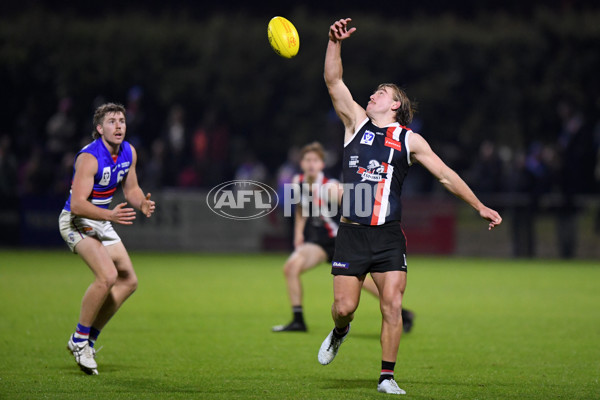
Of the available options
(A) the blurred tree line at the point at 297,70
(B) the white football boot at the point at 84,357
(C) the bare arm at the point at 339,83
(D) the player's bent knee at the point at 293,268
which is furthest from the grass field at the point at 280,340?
(A) the blurred tree line at the point at 297,70

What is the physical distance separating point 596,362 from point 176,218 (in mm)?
13177

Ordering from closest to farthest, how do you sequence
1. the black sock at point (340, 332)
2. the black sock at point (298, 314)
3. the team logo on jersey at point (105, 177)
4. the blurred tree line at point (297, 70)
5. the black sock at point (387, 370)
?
1. the black sock at point (387, 370)
2. the black sock at point (340, 332)
3. the team logo on jersey at point (105, 177)
4. the black sock at point (298, 314)
5. the blurred tree line at point (297, 70)

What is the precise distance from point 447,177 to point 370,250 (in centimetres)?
80

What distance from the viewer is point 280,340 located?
936cm

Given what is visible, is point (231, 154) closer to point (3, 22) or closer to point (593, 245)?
point (3, 22)

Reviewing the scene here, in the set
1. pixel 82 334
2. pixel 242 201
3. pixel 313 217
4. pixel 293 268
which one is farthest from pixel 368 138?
pixel 242 201

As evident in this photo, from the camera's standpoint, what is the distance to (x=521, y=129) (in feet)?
84.1

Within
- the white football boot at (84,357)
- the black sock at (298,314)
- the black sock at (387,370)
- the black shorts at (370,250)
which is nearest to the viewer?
the black sock at (387,370)

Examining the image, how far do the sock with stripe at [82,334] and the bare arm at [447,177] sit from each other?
3.03 metres

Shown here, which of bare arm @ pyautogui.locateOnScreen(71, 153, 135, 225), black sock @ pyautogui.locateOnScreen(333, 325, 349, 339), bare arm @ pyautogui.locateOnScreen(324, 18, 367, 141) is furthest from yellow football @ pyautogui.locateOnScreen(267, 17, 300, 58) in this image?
black sock @ pyautogui.locateOnScreen(333, 325, 349, 339)

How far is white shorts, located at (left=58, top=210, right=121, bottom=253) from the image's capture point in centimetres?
770

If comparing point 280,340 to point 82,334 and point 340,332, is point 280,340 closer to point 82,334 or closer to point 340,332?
point 340,332

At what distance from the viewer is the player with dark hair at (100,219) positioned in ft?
24.2

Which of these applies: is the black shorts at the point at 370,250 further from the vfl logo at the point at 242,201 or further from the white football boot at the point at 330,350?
the vfl logo at the point at 242,201
